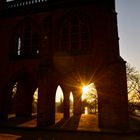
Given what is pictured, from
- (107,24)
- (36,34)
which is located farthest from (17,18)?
(107,24)

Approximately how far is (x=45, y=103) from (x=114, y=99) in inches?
194

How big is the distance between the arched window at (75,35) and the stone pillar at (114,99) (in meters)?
3.28

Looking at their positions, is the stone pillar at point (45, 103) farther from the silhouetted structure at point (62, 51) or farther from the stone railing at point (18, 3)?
the stone railing at point (18, 3)

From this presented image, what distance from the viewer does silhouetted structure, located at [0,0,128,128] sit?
13383 mm

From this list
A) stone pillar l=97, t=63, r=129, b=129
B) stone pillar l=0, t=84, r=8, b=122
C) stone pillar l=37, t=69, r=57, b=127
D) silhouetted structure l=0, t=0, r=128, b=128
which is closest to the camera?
stone pillar l=97, t=63, r=129, b=129

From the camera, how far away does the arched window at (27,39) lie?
17125mm

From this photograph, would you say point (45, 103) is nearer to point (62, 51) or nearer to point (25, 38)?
point (62, 51)

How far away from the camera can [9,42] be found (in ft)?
57.5

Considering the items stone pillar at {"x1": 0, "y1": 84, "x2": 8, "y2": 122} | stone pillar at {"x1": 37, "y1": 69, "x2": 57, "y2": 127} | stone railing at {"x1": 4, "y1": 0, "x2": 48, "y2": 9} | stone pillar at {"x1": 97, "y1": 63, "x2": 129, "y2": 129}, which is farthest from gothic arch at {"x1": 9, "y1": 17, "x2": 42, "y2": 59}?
stone pillar at {"x1": 97, "y1": 63, "x2": 129, "y2": 129}

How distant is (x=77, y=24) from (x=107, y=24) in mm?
2523

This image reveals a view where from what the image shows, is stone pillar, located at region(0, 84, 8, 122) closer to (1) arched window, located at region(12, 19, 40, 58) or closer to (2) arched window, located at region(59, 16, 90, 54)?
(1) arched window, located at region(12, 19, 40, 58)

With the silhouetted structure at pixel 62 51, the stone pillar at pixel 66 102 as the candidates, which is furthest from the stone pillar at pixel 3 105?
the stone pillar at pixel 66 102

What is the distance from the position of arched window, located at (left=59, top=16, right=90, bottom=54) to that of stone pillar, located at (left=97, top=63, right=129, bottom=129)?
10.8ft

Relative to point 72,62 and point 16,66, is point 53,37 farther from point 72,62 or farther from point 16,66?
point 16,66
